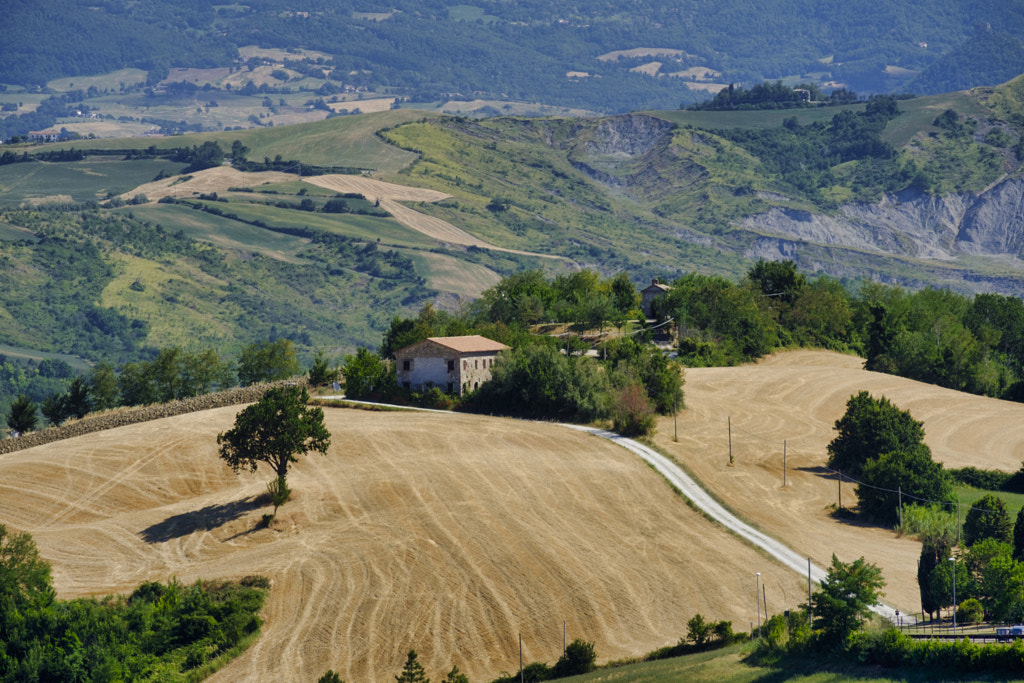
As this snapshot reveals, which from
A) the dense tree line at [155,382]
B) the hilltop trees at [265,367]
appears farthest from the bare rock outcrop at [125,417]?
the hilltop trees at [265,367]

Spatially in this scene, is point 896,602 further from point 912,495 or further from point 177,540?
point 177,540

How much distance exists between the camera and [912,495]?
3282 inches

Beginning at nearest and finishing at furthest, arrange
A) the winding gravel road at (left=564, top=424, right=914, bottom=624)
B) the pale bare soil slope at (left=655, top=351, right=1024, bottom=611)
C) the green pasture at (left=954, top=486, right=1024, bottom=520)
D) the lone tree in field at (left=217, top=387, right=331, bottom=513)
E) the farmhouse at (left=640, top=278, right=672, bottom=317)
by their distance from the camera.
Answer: the winding gravel road at (left=564, top=424, right=914, bottom=624), the pale bare soil slope at (left=655, top=351, right=1024, bottom=611), the lone tree in field at (left=217, top=387, right=331, bottom=513), the green pasture at (left=954, top=486, right=1024, bottom=520), the farmhouse at (left=640, top=278, right=672, bottom=317)

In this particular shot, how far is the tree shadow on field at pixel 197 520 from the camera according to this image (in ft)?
255

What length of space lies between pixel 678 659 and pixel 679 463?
36.0m

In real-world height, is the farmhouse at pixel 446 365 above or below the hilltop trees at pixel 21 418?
above

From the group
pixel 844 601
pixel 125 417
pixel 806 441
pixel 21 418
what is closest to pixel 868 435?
pixel 806 441

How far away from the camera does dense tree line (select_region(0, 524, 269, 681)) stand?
57562 mm

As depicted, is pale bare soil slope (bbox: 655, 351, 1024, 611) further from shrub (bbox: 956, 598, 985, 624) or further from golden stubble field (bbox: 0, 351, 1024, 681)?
shrub (bbox: 956, 598, 985, 624)

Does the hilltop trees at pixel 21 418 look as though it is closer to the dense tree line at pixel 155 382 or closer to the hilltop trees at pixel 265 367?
the dense tree line at pixel 155 382

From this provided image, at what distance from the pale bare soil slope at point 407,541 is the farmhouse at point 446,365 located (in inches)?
431

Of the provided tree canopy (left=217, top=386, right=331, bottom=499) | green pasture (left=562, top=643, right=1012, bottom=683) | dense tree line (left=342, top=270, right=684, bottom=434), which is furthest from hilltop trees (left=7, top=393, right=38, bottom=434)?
green pasture (left=562, top=643, right=1012, bottom=683)

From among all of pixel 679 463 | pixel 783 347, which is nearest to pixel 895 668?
pixel 679 463

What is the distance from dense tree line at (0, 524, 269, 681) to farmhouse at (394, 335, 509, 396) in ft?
136
